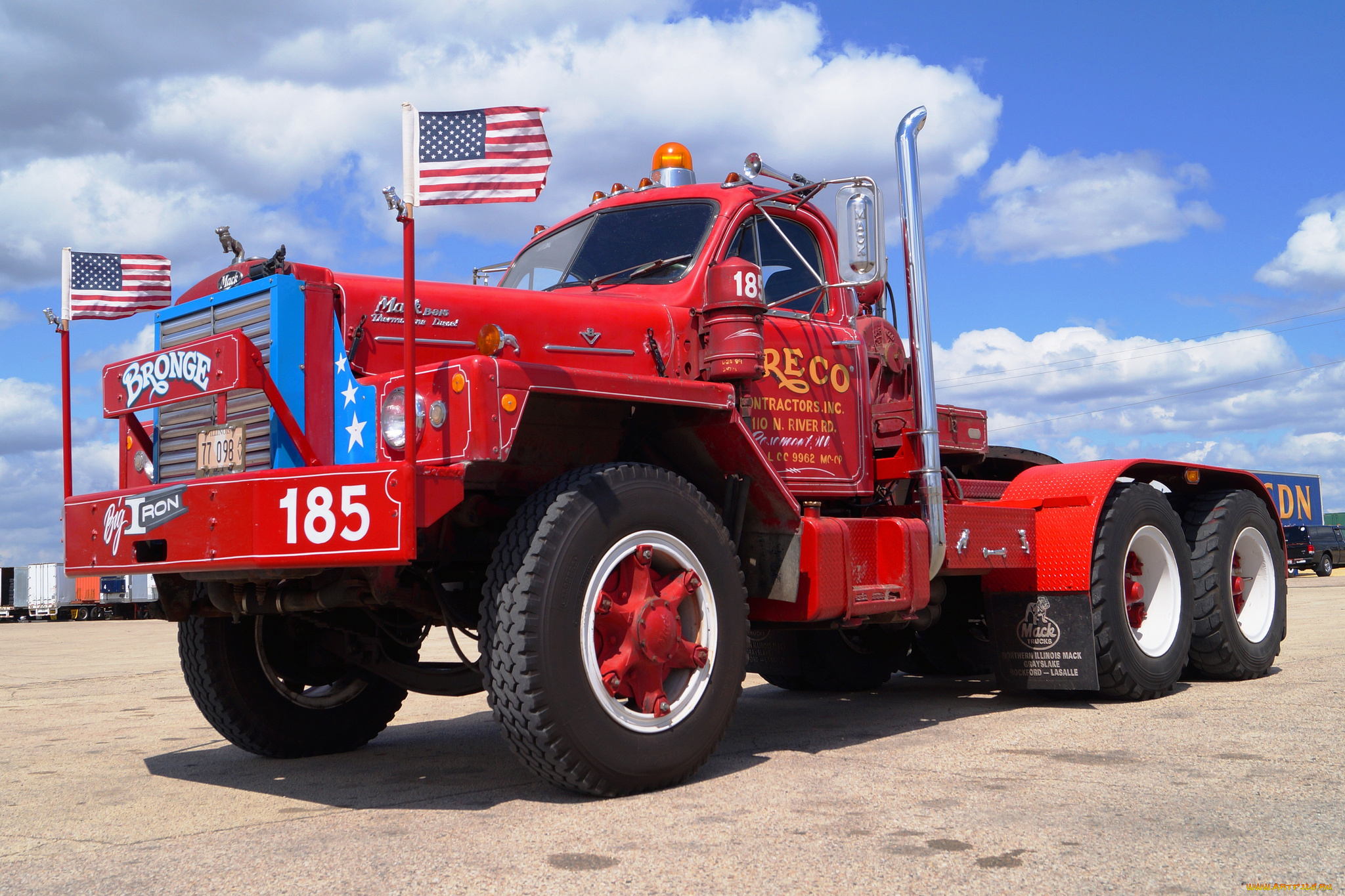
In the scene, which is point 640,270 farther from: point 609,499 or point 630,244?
point 609,499

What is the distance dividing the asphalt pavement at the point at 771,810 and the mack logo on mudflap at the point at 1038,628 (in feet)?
1.30

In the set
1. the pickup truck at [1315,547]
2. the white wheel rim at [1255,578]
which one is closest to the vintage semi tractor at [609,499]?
the white wheel rim at [1255,578]

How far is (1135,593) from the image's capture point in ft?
22.8

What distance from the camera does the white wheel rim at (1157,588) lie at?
7008 millimetres

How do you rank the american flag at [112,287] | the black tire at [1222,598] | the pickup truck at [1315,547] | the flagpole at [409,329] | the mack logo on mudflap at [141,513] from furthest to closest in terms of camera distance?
the pickup truck at [1315,547] → the black tire at [1222,598] → the american flag at [112,287] → the mack logo on mudflap at [141,513] → the flagpole at [409,329]

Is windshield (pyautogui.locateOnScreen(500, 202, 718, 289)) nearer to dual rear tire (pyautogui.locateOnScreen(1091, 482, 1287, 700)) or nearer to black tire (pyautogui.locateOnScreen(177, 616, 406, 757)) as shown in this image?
black tire (pyautogui.locateOnScreen(177, 616, 406, 757))

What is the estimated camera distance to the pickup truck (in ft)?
107

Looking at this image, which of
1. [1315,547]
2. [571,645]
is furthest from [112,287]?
[1315,547]

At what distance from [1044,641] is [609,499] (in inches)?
135

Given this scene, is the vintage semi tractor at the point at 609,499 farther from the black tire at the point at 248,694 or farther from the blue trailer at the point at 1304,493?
the blue trailer at the point at 1304,493

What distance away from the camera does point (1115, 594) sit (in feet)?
21.6

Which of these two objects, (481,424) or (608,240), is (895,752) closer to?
(481,424)

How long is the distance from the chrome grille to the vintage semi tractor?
2cm

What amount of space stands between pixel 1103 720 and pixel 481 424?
386 cm
